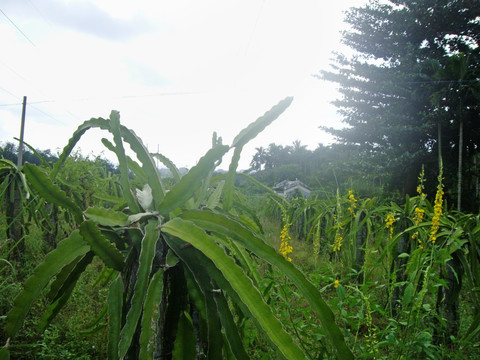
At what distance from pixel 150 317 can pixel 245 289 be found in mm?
168

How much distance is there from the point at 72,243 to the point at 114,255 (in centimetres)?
9

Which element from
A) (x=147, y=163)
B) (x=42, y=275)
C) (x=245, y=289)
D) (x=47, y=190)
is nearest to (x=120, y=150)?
(x=147, y=163)

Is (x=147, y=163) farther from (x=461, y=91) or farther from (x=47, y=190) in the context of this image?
(x=461, y=91)

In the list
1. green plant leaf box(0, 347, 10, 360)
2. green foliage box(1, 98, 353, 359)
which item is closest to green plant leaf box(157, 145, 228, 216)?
green foliage box(1, 98, 353, 359)

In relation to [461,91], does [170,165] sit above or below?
below

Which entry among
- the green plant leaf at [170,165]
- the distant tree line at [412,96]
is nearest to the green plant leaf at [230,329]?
the green plant leaf at [170,165]

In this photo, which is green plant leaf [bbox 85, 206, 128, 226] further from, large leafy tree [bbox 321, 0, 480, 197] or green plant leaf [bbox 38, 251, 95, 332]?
large leafy tree [bbox 321, 0, 480, 197]

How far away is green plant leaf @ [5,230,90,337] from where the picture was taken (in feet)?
1.95

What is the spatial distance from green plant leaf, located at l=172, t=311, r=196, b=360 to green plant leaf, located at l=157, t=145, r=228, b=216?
0.22m

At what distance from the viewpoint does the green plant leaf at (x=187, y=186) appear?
65 cm

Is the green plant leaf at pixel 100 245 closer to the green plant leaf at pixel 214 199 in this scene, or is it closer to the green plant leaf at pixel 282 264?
the green plant leaf at pixel 282 264

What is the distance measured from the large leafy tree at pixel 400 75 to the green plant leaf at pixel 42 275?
52.9 feet

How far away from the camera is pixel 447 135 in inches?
617

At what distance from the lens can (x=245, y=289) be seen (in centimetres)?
55
